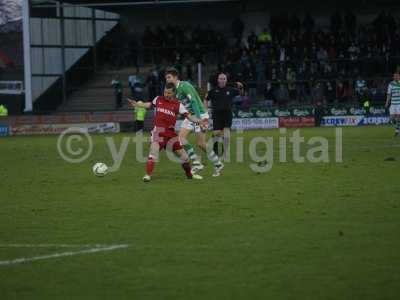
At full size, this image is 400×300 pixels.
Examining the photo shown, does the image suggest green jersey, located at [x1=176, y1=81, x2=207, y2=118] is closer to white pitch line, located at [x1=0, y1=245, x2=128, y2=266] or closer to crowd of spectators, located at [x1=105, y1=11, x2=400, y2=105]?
white pitch line, located at [x1=0, y1=245, x2=128, y2=266]

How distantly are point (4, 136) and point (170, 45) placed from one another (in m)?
11.2

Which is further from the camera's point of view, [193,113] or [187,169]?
[193,113]

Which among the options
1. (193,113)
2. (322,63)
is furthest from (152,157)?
(322,63)

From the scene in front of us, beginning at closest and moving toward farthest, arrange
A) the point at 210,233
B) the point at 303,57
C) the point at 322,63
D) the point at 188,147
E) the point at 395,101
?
the point at 210,233, the point at 188,147, the point at 395,101, the point at 322,63, the point at 303,57

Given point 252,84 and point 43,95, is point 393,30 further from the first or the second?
point 43,95

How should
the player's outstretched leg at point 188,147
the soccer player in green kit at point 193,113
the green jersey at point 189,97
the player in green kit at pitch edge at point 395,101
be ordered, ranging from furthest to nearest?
the player in green kit at pitch edge at point 395,101 → the green jersey at point 189,97 → the soccer player in green kit at point 193,113 → the player's outstretched leg at point 188,147

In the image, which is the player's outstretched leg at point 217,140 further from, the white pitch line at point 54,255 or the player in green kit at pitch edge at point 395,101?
the white pitch line at point 54,255

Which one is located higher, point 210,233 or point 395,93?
point 395,93

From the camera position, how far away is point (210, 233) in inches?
410

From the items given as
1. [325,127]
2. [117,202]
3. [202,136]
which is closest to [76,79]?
[325,127]

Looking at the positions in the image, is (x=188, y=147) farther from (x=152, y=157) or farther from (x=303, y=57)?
(x=303, y=57)

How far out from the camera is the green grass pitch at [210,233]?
781 cm

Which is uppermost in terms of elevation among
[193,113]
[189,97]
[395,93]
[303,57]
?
[303,57]

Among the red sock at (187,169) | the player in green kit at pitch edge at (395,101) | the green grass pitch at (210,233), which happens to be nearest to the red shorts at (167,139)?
the red sock at (187,169)
